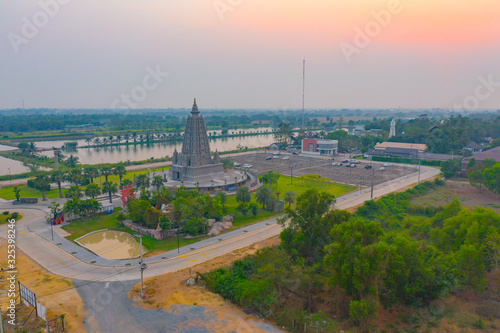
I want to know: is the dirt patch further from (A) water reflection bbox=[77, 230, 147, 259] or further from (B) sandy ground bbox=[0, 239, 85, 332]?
(B) sandy ground bbox=[0, 239, 85, 332]

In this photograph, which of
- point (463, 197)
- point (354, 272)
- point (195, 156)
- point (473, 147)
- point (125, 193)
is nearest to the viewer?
point (354, 272)

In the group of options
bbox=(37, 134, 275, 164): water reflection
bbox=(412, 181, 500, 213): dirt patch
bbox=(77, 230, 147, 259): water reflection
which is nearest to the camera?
bbox=(77, 230, 147, 259): water reflection

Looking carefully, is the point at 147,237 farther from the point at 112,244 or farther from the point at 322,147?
the point at 322,147

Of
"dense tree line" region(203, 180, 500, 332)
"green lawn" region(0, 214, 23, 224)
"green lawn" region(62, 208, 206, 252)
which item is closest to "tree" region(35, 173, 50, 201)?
"green lawn" region(0, 214, 23, 224)

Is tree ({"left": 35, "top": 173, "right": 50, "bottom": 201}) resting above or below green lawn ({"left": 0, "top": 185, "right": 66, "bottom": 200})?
above

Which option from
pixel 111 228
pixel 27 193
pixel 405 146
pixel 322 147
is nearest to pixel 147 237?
pixel 111 228

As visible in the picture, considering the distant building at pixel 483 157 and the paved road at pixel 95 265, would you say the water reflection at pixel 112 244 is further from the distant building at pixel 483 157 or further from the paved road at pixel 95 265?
the distant building at pixel 483 157

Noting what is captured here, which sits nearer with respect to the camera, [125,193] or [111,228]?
[111,228]
